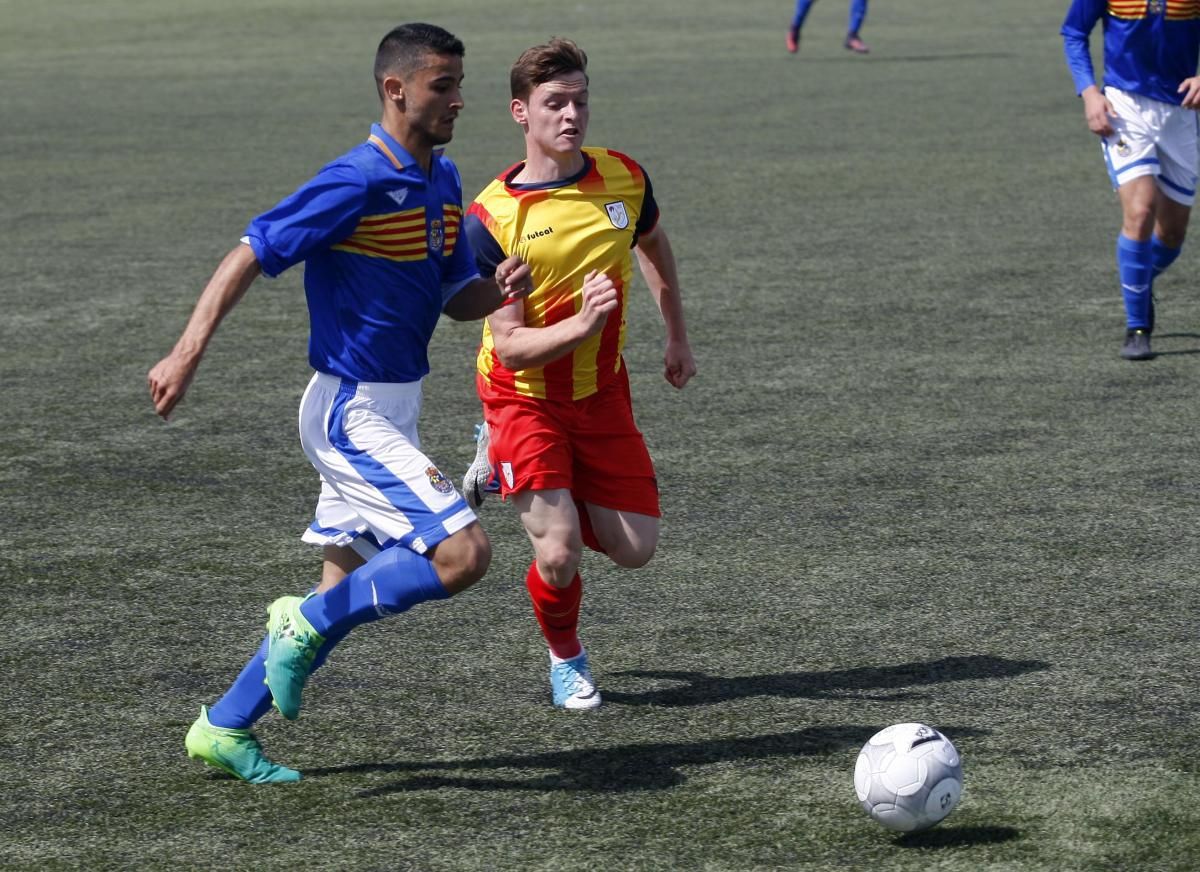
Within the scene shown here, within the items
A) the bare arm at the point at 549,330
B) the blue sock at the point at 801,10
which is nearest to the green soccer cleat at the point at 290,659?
the bare arm at the point at 549,330

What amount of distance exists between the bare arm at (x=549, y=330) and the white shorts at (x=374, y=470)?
0.39m

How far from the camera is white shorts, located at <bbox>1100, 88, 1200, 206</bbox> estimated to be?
9320mm

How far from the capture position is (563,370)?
17.6 feet

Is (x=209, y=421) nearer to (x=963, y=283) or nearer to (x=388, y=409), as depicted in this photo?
(x=388, y=409)

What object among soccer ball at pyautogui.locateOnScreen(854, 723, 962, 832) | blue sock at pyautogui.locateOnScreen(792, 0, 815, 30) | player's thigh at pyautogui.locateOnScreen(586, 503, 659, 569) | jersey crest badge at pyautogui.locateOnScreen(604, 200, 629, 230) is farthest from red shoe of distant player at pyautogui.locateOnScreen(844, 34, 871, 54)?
soccer ball at pyautogui.locateOnScreen(854, 723, 962, 832)

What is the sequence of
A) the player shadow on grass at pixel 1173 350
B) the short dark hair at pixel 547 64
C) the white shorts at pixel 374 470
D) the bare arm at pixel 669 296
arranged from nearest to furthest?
the white shorts at pixel 374 470 < the short dark hair at pixel 547 64 < the bare arm at pixel 669 296 < the player shadow on grass at pixel 1173 350

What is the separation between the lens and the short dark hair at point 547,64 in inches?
204

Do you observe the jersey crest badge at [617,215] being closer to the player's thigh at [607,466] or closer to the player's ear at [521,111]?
the player's ear at [521,111]

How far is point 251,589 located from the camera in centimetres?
635

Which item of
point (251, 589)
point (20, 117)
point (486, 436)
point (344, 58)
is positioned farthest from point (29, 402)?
point (344, 58)

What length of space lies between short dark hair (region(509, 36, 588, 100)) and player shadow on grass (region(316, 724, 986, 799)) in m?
1.82

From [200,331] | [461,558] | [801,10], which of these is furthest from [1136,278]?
[801,10]

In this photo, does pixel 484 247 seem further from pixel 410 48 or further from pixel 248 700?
pixel 248 700

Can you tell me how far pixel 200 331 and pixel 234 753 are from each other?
105 centimetres
